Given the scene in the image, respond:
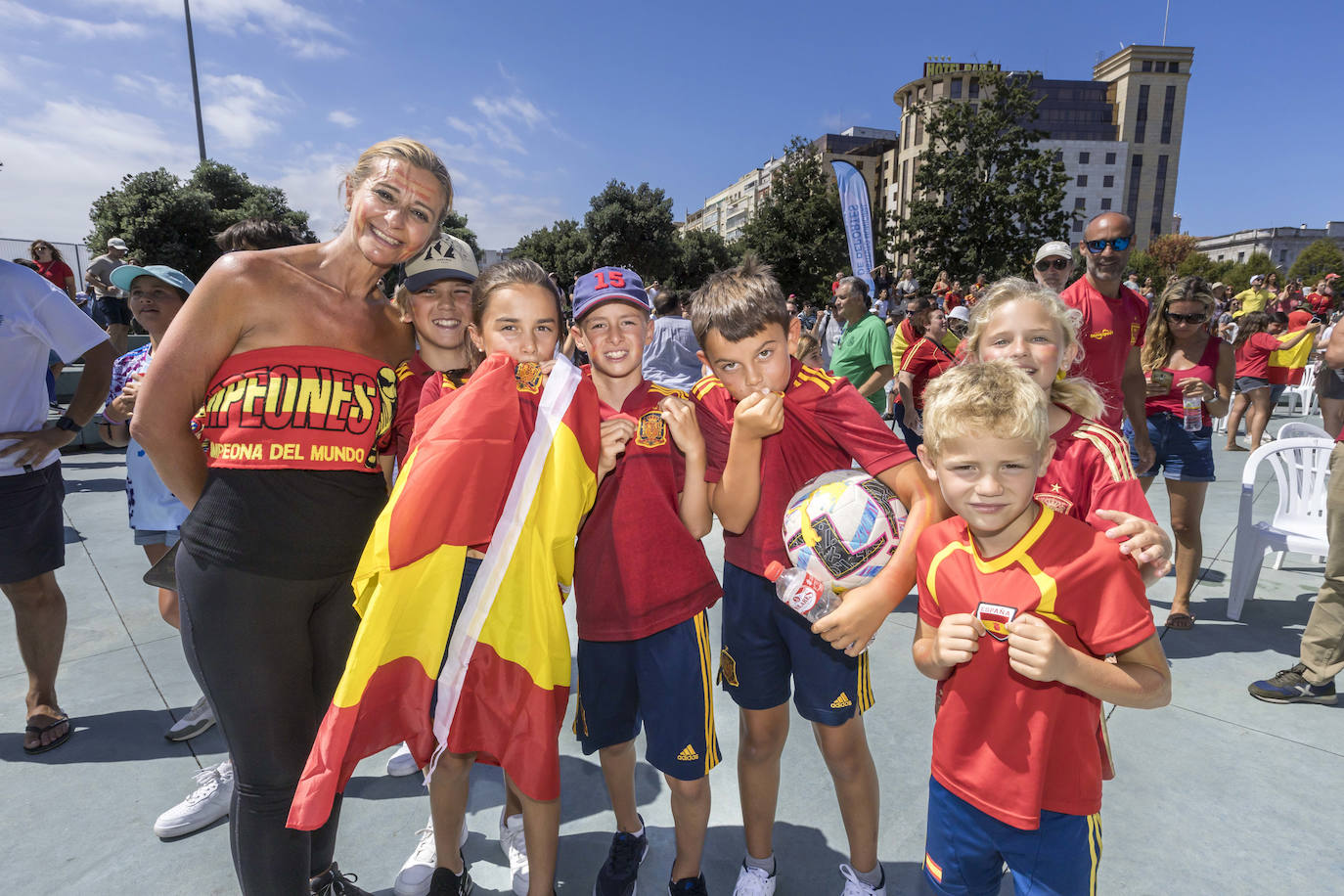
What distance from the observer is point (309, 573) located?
6.09ft

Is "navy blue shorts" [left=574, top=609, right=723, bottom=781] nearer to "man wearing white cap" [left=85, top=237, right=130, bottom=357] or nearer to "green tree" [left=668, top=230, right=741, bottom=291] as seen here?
"man wearing white cap" [left=85, top=237, right=130, bottom=357]

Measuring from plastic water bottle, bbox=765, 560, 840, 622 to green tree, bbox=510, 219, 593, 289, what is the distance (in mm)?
43998

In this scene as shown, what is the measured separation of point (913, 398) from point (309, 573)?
535 cm

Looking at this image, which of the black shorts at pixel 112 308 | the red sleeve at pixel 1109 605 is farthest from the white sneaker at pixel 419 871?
the black shorts at pixel 112 308

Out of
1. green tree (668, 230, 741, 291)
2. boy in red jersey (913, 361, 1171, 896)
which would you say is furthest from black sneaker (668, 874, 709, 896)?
green tree (668, 230, 741, 291)

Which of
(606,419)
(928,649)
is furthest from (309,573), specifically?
(928,649)

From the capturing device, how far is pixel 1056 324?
190 centimetres

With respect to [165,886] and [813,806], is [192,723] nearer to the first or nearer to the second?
[165,886]

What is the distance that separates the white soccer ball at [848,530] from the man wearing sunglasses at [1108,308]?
276 cm

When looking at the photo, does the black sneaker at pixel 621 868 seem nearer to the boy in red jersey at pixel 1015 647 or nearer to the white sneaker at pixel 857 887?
the white sneaker at pixel 857 887

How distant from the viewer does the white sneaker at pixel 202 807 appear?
2.54 meters

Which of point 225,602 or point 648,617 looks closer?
point 225,602

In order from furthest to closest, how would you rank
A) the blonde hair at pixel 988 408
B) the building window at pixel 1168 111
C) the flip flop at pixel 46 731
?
the building window at pixel 1168 111
the flip flop at pixel 46 731
the blonde hair at pixel 988 408

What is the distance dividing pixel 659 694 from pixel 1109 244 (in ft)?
12.6
